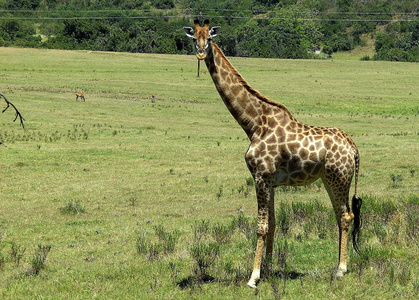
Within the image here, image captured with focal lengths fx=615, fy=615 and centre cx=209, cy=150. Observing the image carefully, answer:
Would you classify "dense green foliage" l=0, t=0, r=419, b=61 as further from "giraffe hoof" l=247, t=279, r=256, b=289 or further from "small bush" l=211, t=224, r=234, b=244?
"giraffe hoof" l=247, t=279, r=256, b=289

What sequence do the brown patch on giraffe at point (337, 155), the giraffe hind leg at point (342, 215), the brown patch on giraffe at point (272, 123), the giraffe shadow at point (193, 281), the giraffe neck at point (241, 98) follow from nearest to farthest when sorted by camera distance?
the giraffe shadow at point (193, 281), the brown patch on giraffe at point (337, 155), the giraffe hind leg at point (342, 215), the brown patch on giraffe at point (272, 123), the giraffe neck at point (241, 98)

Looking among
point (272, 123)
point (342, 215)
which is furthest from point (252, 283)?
point (272, 123)

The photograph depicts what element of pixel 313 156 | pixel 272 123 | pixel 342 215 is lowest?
pixel 342 215

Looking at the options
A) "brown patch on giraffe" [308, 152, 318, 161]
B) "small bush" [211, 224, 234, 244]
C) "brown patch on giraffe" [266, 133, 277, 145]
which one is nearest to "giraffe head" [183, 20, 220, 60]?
"brown patch on giraffe" [266, 133, 277, 145]

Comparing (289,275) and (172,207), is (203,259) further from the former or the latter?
(172,207)

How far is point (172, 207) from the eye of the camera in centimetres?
1920

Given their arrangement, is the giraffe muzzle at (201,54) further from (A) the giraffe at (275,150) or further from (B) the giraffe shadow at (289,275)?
(B) the giraffe shadow at (289,275)

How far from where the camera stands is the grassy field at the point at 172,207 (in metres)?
10.2

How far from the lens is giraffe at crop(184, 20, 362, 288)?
1005 cm

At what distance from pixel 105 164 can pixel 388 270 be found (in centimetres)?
1914

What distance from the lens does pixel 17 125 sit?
39.4 m

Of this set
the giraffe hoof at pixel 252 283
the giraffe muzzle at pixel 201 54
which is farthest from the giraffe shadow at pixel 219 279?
the giraffe muzzle at pixel 201 54

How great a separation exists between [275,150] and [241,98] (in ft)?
3.72

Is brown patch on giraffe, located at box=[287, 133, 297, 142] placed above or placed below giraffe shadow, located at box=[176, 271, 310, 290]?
above
